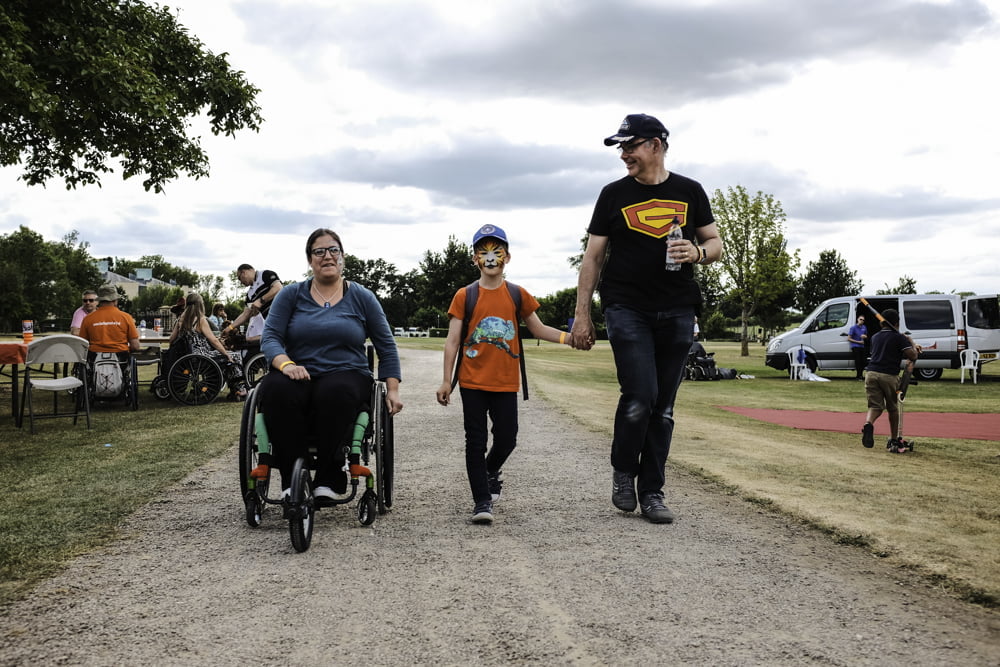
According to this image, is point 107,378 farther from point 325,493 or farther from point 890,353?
point 890,353

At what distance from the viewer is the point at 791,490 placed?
5.77m

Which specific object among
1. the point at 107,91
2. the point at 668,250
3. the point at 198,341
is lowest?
the point at 198,341

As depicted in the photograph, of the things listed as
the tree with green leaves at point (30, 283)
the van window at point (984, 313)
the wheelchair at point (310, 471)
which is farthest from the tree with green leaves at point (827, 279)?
the wheelchair at point (310, 471)

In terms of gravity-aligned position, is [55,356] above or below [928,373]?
above

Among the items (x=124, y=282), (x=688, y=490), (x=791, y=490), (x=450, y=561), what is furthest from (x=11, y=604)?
(x=124, y=282)

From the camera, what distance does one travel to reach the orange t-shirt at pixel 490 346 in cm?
462

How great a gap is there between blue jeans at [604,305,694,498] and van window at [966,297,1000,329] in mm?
22299

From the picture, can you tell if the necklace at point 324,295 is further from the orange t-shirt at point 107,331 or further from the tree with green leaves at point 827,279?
the tree with green leaves at point 827,279

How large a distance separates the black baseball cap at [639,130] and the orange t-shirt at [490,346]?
1.05m

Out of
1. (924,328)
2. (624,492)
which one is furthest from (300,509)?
(924,328)

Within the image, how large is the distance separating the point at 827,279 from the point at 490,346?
87.2 meters

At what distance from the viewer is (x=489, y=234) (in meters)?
4.71

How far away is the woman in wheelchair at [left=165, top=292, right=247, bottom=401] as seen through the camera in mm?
11656

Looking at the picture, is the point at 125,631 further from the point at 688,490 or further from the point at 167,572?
the point at 688,490
